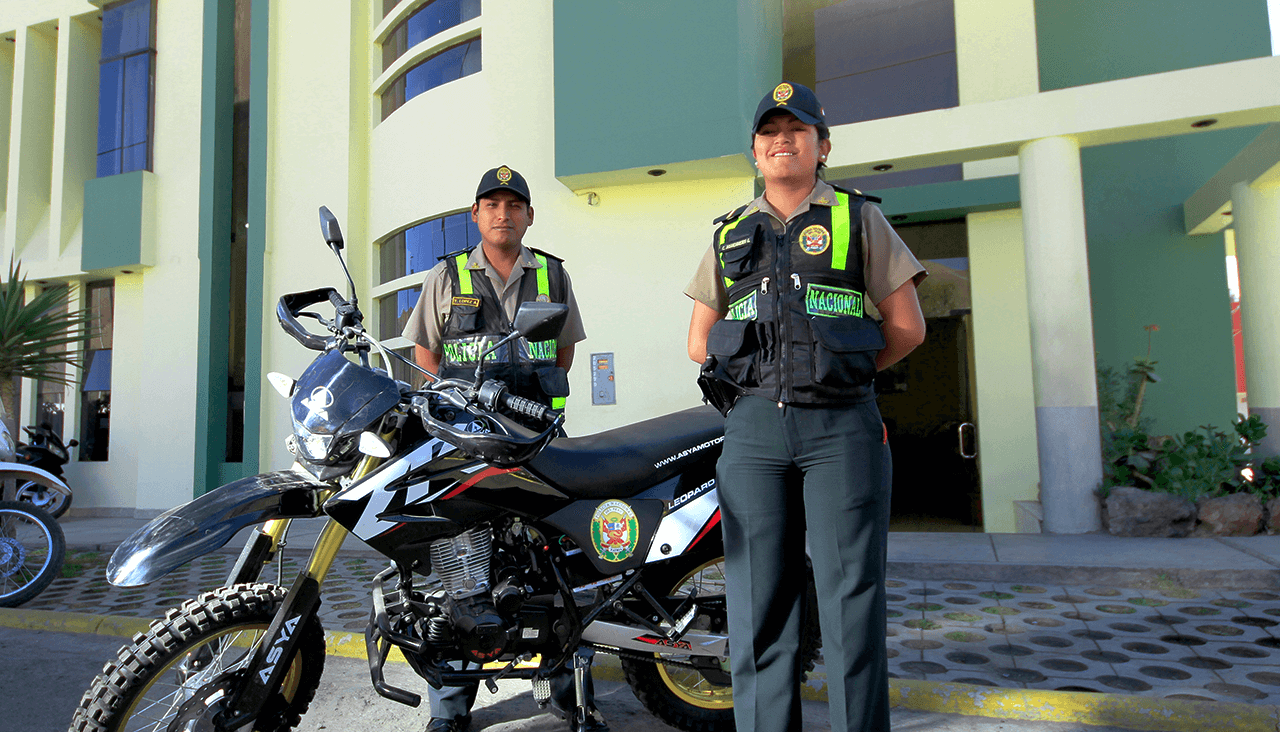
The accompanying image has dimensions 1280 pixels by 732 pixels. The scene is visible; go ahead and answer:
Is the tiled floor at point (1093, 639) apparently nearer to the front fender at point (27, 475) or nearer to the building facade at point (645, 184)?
the building facade at point (645, 184)

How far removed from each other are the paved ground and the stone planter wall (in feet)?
13.3

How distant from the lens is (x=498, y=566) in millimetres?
2303

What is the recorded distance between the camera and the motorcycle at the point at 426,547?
6.59 feet

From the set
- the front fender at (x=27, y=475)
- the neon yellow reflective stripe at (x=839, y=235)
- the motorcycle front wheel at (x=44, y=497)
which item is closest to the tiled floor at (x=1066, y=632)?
the motorcycle front wheel at (x=44, y=497)

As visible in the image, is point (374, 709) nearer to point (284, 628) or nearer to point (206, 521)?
point (284, 628)

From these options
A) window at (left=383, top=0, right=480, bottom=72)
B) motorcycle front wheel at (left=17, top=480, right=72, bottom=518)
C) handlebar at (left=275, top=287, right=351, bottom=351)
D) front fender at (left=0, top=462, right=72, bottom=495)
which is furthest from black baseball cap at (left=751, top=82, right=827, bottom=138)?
window at (left=383, top=0, right=480, bottom=72)

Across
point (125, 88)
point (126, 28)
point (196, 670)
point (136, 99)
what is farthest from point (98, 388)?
point (196, 670)

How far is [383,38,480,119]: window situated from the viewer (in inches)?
344

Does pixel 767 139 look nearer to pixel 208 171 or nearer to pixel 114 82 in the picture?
pixel 208 171

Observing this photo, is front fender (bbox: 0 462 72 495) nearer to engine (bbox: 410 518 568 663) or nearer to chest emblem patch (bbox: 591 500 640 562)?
engine (bbox: 410 518 568 663)

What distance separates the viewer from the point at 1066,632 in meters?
3.65

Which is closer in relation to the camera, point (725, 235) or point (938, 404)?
point (725, 235)

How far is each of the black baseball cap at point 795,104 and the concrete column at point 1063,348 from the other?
5342 mm

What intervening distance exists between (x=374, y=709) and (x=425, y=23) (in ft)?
28.5
